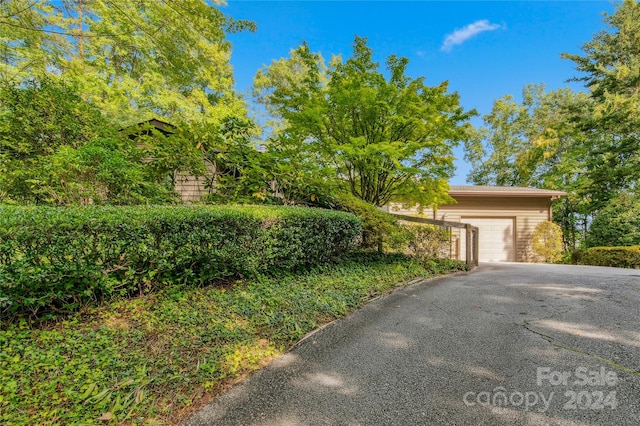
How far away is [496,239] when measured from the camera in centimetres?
1218

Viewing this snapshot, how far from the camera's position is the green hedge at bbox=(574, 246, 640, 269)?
8405 mm

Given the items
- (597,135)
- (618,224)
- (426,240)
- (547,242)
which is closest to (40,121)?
(426,240)

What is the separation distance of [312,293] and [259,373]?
61.0 inches

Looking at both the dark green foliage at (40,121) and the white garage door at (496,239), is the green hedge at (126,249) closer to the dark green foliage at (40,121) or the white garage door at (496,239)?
the dark green foliage at (40,121)

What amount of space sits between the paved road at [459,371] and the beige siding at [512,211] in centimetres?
884

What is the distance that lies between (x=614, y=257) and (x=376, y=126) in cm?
898

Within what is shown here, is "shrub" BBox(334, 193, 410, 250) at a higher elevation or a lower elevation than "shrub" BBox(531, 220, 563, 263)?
higher

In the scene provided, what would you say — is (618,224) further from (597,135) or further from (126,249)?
(126,249)

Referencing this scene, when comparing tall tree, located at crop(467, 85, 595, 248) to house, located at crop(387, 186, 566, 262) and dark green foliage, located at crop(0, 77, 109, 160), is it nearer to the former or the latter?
house, located at crop(387, 186, 566, 262)

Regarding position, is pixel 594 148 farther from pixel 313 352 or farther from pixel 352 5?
pixel 313 352

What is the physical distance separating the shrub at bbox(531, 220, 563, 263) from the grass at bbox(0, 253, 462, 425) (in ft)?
37.6

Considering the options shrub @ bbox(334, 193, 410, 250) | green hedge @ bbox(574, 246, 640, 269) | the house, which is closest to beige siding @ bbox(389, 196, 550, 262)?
the house

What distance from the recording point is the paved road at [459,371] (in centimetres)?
180

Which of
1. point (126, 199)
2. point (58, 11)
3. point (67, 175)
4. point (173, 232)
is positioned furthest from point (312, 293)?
point (58, 11)
